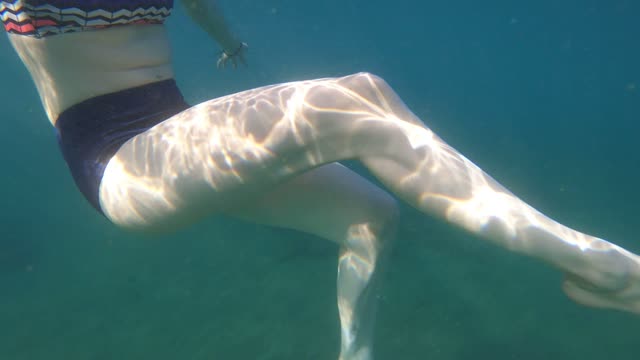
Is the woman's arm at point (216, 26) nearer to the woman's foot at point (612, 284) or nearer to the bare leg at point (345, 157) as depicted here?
the bare leg at point (345, 157)

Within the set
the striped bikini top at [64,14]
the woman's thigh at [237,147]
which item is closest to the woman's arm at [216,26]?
the striped bikini top at [64,14]

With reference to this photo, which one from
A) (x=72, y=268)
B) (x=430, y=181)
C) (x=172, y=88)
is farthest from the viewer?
(x=72, y=268)

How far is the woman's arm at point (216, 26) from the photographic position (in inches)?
130

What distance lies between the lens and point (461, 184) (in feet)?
5.66

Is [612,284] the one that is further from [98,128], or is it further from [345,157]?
[98,128]

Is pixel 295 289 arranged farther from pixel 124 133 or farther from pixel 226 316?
pixel 124 133

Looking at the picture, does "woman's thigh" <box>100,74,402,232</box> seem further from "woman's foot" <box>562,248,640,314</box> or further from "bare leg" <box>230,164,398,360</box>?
"woman's foot" <box>562,248,640,314</box>

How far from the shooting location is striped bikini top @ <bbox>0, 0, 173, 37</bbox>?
191cm

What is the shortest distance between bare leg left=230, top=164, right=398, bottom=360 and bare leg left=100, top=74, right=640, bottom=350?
13.5 inches

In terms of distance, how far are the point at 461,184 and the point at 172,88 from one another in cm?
174

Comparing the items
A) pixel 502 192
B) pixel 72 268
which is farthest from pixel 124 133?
pixel 72 268

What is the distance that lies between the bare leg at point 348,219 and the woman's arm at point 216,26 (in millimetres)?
1737

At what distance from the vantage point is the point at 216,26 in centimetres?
363

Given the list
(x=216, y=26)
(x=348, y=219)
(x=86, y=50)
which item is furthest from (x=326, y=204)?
(x=216, y=26)
